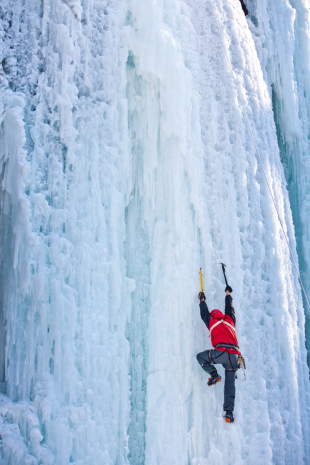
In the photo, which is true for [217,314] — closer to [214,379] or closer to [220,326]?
[220,326]

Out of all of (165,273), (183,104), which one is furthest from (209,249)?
(183,104)

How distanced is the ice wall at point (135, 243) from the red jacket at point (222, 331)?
359 millimetres

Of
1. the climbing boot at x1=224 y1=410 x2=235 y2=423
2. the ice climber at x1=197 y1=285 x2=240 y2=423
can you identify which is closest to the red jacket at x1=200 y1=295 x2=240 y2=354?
the ice climber at x1=197 y1=285 x2=240 y2=423

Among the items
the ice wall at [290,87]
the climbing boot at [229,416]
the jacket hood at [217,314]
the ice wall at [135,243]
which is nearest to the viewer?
the ice wall at [135,243]

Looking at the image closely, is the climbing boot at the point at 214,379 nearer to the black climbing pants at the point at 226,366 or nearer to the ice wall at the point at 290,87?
the black climbing pants at the point at 226,366

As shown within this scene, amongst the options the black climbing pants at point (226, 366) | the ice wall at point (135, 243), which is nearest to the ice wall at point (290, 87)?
the ice wall at point (135, 243)

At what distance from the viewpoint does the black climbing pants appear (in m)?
3.67

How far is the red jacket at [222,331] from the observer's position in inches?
144

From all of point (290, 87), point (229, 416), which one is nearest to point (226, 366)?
point (229, 416)

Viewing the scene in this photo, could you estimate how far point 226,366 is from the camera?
3740mm

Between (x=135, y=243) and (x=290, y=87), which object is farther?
(x=290, y=87)

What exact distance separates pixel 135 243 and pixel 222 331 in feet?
4.61

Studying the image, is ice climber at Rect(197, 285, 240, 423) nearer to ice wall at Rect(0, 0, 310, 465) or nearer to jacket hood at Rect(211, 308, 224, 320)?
jacket hood at Rect(211, 308, 224, 320)

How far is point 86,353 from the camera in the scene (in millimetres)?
3574
